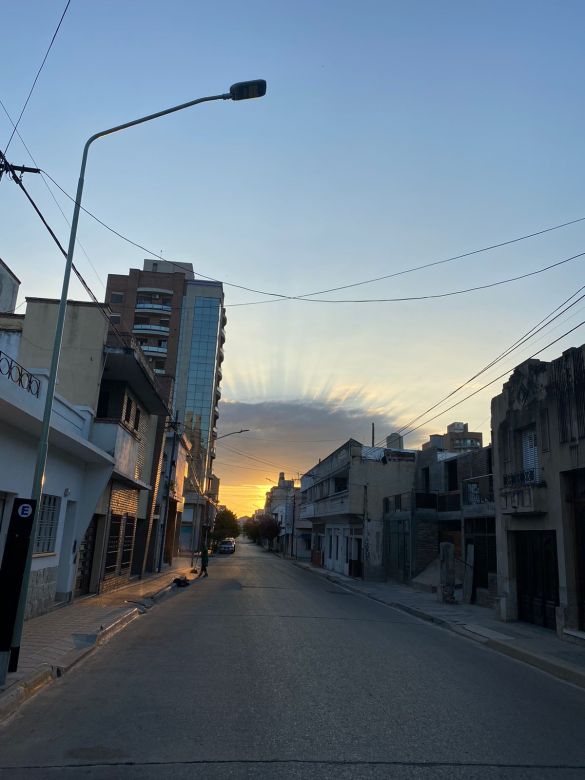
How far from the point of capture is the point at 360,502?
37062 mm

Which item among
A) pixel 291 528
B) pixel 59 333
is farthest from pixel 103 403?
pixel 291 528

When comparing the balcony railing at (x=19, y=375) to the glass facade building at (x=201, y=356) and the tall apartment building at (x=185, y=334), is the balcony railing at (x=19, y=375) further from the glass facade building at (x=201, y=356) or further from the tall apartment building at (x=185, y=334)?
the glass facade building at (x=201, y=356)

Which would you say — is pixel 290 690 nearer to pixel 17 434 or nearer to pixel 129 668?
pixel 129 668

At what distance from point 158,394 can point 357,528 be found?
20.5m

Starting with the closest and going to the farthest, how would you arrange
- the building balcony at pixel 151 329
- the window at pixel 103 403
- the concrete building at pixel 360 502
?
the window at pixel 103 403, the concrete building at pixel 360 502, the building balcony at pixel 151 329

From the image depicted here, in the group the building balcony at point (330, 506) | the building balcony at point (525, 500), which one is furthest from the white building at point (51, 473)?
the building balcony at point (330, 506)

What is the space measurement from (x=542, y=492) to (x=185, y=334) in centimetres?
7996

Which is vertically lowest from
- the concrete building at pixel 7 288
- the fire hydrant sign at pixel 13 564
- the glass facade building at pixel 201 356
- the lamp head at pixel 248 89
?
the fire hydrant sign at pixel 13 564

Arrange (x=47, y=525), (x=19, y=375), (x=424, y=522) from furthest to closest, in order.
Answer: (x=424, y=522), (x=47, y=525), (x=19, y=375)

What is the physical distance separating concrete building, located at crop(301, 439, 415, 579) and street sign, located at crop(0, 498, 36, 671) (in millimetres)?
28849

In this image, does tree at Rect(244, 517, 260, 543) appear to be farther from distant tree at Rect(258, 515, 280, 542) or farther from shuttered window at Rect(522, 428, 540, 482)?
shuttered window at Rect(522, 428, 540, 482)

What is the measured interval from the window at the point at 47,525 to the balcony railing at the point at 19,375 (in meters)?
3.84

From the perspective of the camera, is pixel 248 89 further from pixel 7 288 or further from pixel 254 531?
pixel 254 531

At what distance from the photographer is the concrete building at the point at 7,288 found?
21.3 m
